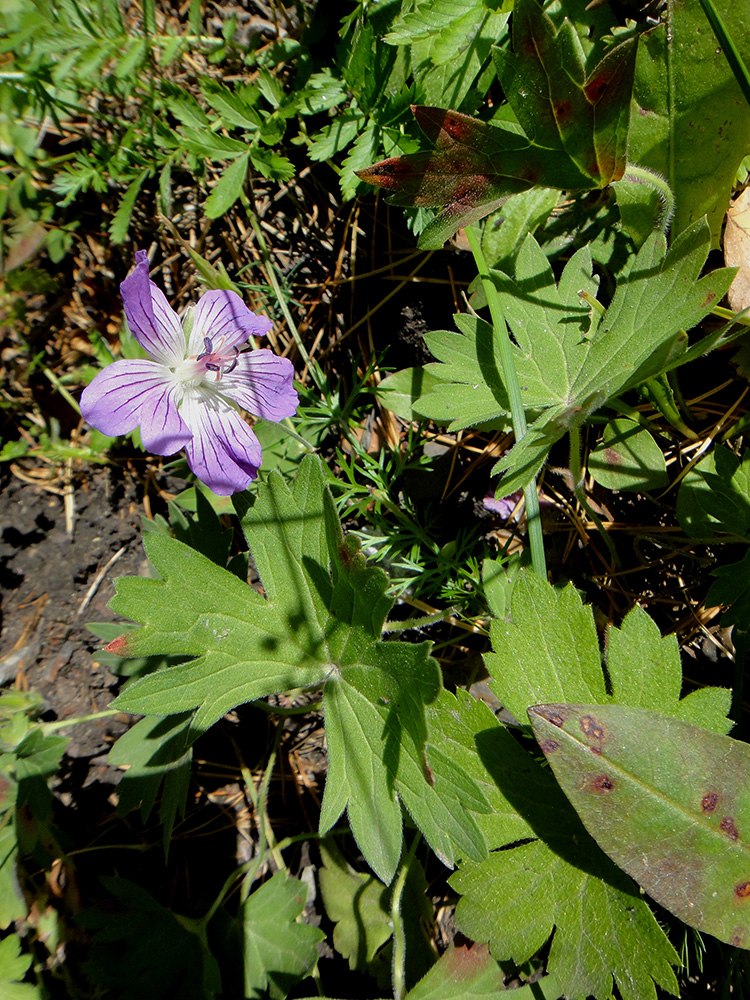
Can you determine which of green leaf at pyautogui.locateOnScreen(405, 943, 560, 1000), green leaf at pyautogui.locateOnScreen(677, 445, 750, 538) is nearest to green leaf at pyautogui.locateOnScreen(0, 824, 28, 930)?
green leaf at pyautogui.locateOnScreen(405, 943, 560, 1000)

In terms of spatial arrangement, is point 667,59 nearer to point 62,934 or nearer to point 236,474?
point 236,474

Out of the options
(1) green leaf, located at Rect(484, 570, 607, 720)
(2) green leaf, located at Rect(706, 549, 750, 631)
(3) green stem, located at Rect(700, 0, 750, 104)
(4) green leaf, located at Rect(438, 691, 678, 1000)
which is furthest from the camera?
(2) green leaf, located at Rect(706, 549, 750, 631)

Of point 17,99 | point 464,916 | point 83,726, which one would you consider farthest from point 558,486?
point 17,99

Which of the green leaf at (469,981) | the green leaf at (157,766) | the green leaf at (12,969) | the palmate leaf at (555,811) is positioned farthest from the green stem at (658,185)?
the green leaf at (12,969)

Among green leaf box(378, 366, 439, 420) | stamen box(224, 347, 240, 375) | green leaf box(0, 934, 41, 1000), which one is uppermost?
stamen box(224, 347, 240, 375)

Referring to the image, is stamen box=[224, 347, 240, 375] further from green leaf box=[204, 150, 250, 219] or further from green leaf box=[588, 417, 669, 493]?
green leaf box=[588, 417, 669, 493]

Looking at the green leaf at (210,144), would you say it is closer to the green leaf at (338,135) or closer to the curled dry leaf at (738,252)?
the green leaf at (338,135)
